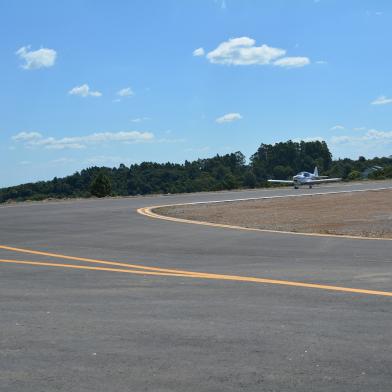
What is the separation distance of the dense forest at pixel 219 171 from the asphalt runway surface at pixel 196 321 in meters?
75.5

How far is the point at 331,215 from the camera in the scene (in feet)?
73.9

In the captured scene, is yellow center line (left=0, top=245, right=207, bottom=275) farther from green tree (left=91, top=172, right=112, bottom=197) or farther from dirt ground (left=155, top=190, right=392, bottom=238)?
green tree (left=91, top=172, right=112, bottom=197)

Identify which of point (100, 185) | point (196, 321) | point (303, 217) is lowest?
point (196, 321)

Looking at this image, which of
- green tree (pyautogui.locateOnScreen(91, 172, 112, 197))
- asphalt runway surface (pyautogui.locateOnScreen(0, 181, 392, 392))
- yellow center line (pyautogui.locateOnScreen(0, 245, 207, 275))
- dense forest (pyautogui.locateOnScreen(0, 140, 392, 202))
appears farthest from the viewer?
dense forest (pyautogui.locateOnScreen(0, 140, 392, 202))

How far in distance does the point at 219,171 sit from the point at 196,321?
149753mm

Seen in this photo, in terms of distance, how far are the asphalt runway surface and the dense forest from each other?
2972 inches

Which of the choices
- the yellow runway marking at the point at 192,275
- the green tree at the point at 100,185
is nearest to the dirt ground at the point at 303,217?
the yellow runway marking at the point at 192,275

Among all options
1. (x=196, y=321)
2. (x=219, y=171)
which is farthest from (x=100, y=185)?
(x=219, y=171)

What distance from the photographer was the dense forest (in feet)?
347

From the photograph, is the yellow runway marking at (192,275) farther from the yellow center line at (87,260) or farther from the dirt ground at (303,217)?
the dirt ground at (303,217)

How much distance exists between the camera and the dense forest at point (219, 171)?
106 meters

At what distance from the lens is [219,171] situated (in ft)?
512

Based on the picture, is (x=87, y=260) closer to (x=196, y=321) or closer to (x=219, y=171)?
(x=196, y=321)

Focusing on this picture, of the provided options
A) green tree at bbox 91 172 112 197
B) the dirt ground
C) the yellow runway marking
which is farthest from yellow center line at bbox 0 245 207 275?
green tree at bbox 91 172 112 197
